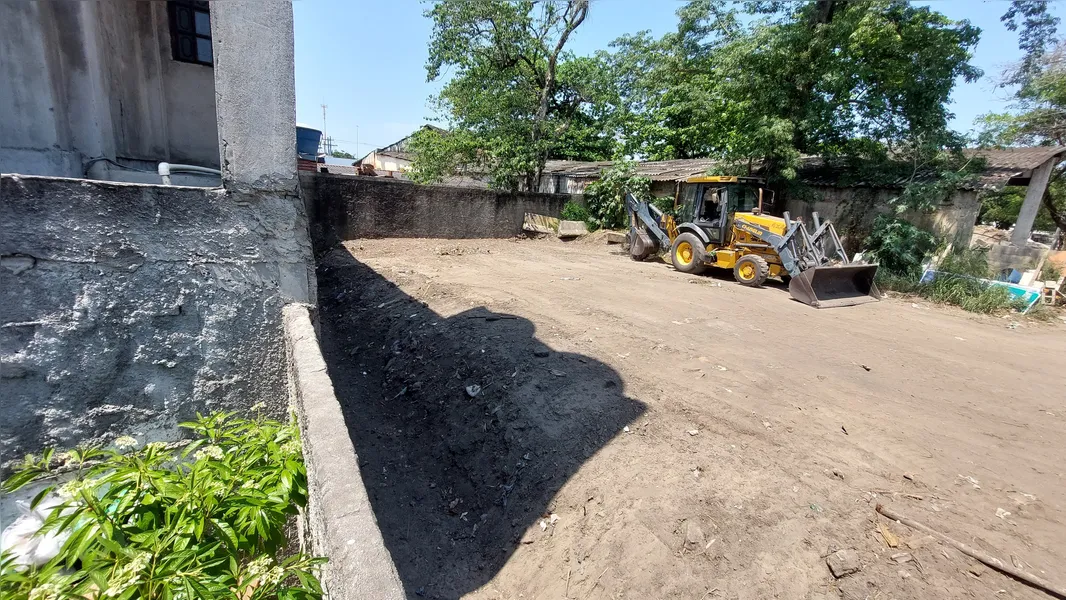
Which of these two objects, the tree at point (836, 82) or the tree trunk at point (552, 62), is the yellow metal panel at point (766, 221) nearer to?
the tree at point (836, 82)

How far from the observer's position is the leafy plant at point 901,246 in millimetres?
9672

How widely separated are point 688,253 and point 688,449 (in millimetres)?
7559

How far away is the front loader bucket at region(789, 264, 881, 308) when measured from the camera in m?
7.60

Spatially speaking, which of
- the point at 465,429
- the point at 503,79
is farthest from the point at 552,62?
the point at 465,429

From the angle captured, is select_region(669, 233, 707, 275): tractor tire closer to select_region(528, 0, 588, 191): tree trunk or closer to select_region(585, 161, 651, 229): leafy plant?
select_region(585, 161, 651, 229): leafy plant

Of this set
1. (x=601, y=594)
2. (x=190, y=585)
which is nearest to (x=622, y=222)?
(x=601, y=594)

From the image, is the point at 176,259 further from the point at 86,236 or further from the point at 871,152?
the point at 871,152

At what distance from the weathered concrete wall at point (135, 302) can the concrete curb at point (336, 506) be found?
0.61 meters

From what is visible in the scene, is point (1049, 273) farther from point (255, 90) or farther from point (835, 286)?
point (255, 90)

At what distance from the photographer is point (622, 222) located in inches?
615

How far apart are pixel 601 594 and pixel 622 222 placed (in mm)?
14051

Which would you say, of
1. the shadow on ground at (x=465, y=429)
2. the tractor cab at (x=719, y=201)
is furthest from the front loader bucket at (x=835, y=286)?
the shadow on ground at (x=465, y=429)

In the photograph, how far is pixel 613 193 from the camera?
15.4 metres

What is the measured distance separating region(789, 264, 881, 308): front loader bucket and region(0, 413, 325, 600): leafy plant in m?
7.87
